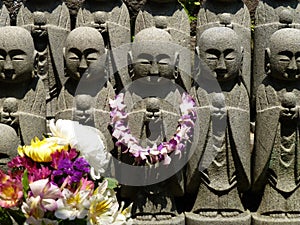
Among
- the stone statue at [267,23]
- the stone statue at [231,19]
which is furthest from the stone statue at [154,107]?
the stone statue at [267,23]

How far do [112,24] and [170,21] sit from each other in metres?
0.43

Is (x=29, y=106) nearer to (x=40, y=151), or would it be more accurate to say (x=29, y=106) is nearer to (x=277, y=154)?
(x=277, y=154)

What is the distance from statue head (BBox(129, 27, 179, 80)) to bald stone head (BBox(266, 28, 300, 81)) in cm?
69

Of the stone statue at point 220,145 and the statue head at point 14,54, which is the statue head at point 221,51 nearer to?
the stone statue at point 220,145

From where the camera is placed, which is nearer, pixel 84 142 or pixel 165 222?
pixel 84 142

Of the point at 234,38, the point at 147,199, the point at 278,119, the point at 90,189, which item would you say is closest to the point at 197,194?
the point at 147,199

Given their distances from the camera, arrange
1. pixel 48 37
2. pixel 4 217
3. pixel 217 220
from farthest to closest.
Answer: pixel 48 37, pixel 217 220, pixel 4 217

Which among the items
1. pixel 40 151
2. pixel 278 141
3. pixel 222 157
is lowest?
pixel 222 157

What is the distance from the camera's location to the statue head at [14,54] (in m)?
4.87

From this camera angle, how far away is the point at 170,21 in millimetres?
5426

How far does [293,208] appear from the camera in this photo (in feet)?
16.9

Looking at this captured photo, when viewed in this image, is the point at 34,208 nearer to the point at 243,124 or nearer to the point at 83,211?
the point at 83,211

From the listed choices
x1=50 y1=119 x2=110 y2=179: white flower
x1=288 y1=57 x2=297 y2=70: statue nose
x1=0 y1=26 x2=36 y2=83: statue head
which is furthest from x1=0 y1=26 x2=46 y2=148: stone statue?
x1=288 y1=57 x2=297 y2=70: statue nose

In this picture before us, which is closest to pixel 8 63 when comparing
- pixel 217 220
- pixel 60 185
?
pixel 217 220
